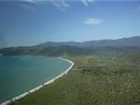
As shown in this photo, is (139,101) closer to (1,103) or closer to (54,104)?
(54,104)

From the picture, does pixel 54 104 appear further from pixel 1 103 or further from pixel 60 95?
pixel 1 103

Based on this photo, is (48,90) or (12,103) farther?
(48,90)

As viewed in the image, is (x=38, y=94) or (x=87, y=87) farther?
(x=87, y=87)

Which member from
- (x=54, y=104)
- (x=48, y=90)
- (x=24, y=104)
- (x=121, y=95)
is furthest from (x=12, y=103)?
(x=121, y=95)

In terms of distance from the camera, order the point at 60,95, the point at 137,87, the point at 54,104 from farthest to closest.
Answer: the point at 137,87
the point at 60,95
the point at 54,104

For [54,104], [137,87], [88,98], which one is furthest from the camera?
[137,87]

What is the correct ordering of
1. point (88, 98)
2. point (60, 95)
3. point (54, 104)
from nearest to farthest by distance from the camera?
1. point (54, 104)
2. point (88, 98)
3. point (60, 95)

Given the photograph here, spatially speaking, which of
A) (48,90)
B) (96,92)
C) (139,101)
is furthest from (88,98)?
(48,90)

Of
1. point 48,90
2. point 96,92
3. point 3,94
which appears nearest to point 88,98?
point 96,92

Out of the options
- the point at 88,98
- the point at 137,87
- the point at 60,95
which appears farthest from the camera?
the point at 137,87
